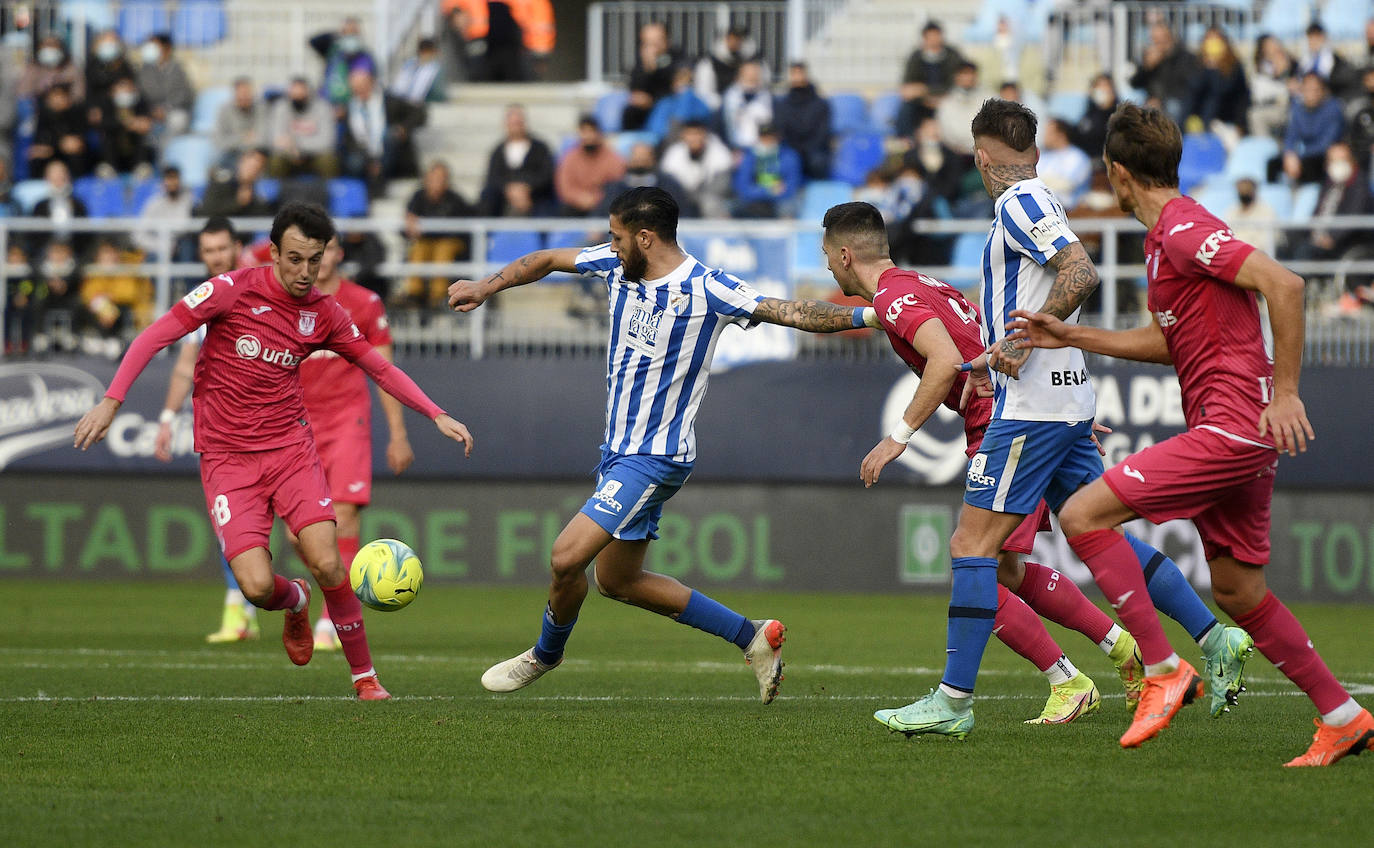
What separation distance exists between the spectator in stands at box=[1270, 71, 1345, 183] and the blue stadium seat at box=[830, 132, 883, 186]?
425 centimetres

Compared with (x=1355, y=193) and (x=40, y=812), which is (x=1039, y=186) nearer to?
(x=40, y=812)

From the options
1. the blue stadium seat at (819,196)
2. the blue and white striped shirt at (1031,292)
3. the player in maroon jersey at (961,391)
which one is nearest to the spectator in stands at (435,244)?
the blue stadium seat at (819,196)

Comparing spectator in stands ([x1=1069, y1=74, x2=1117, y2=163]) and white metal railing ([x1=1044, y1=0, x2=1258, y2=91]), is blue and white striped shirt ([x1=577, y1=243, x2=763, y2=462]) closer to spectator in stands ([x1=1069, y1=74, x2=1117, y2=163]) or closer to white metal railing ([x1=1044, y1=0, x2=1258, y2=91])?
spectator in stands ([x1=1069, y1=74, x2=1117, y2=163])

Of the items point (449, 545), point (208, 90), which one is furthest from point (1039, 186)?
point (208, 90)

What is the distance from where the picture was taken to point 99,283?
54.9ft

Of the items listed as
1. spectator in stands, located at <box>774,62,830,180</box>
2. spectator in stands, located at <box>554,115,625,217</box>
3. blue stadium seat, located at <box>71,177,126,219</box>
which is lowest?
blue stadium seat, located at <box>71,177,126,219</box>

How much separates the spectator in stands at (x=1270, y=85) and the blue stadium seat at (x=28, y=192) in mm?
13055

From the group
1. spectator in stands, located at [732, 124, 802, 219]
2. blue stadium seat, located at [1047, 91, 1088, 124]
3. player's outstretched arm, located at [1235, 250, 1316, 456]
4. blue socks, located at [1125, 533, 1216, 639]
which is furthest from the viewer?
blue stadium seat, located at [1047, 91, 1088, 124]

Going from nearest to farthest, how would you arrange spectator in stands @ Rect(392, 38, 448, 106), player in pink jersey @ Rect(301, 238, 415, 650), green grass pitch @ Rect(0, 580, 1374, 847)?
green grass pitch @ Rect(0, 580, 1374, 847)
player in pink jersey @ Rect(301, 238, 415, 650)
spectator in stands @ Rect(392, 38, 448, 106)

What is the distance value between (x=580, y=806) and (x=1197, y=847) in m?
1.76

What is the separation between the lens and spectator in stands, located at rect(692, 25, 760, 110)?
A: 67.1ft

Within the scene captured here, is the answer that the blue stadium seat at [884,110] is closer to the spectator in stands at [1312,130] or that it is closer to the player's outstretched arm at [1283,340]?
the spectator in stands at [1312,130]

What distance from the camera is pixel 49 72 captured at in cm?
2127

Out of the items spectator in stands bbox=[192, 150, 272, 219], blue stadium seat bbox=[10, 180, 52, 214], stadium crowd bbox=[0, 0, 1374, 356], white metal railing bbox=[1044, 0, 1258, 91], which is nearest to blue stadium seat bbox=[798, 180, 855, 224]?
stadium crowd bbox=[0, 0, 1374, 356]
